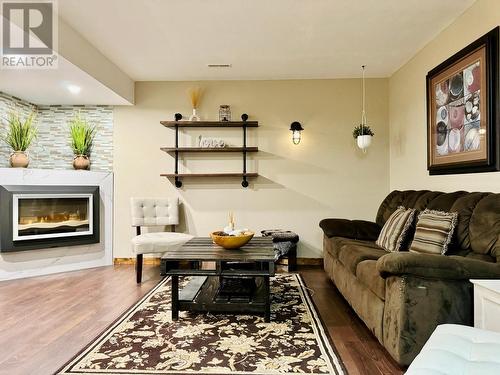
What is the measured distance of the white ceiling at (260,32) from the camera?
2768 millimetres

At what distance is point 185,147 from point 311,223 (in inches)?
79.2

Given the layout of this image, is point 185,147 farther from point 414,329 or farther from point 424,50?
point 414,329

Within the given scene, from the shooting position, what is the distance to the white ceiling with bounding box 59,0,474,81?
2768mm

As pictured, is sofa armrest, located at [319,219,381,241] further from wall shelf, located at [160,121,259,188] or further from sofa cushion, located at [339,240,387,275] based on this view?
wall shelf, located at [160,121,259,188]

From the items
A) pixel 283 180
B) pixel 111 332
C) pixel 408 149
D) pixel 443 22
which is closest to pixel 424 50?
pixel 443 22

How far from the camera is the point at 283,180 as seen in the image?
4.58 metres

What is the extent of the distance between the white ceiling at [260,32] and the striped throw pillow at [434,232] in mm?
1744

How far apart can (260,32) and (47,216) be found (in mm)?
3397

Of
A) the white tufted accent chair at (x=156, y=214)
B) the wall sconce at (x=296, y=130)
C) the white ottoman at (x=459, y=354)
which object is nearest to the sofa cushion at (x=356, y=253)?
the white ottoman at (x=459, y=354)

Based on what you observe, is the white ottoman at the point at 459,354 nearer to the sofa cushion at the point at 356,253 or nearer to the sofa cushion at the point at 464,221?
the sofa cushion at the point at 464,221

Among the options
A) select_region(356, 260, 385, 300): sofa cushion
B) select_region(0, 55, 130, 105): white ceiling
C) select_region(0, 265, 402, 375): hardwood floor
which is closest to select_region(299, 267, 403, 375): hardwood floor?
select_region(0, 265, 402, 375): hardwood floor

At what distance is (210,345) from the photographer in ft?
7.20

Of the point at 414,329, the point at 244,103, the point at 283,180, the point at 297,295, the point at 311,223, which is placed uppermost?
the point at 244,103

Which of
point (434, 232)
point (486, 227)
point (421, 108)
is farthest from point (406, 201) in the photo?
point (486, 227)
